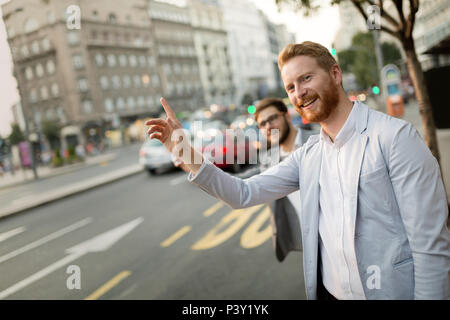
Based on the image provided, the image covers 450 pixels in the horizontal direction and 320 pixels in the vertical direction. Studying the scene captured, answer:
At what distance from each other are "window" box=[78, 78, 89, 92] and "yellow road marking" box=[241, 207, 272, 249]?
40.9m

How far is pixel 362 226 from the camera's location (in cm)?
151

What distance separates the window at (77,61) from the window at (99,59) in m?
2.25

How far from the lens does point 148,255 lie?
17.5ft

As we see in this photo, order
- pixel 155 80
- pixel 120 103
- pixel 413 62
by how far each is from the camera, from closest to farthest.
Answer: pixel 413 62, pixel 120 103, pixel 155 80

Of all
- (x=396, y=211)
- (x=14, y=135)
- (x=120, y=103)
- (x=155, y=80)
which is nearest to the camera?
(x=396, y=211)

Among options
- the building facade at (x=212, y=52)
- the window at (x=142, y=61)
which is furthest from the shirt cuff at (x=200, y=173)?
the building facade at (x=212, y=52)

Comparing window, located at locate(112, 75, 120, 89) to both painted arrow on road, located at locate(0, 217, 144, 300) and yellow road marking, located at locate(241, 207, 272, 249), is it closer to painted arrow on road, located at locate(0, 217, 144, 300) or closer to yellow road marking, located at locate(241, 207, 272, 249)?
painted arrow on road, located at locate(0, 217, 144, 300)

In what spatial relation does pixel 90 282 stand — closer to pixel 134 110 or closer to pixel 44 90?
pixel 44 90

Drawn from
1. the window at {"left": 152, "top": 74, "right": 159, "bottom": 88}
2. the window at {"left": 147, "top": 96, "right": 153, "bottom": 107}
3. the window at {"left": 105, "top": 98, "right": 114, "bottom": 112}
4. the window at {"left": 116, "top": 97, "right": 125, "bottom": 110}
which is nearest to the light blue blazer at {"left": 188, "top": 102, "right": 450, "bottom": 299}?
the window at {"left": 105, "top": 98, "right": 114, "bottom": 112}

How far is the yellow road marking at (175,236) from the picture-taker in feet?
19.0

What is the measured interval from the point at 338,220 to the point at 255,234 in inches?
168

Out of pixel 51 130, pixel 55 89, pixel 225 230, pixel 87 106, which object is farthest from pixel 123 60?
pixel 225 230

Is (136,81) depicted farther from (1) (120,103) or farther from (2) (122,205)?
(2) (122,205)
